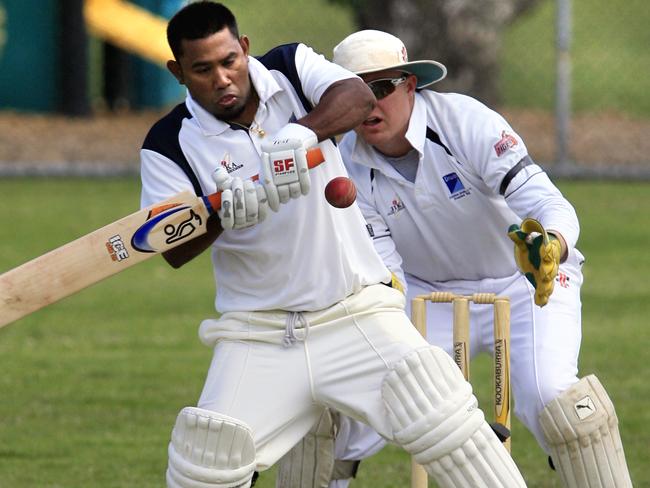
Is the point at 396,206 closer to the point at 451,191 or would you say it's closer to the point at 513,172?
the point at 451,191

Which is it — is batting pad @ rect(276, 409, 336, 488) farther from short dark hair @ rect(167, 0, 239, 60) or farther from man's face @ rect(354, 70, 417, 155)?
short dark hair @ rect(167, 0, 239, 60)

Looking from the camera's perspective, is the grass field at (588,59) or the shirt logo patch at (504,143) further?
the grass field at (588,59)

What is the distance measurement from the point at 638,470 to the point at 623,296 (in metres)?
3.53

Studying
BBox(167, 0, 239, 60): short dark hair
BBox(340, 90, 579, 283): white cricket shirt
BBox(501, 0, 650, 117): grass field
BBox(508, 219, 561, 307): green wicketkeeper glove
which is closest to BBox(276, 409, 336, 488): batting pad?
BBox(340, 90, 579, 283): white cricket shirt

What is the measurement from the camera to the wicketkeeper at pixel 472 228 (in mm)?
4551

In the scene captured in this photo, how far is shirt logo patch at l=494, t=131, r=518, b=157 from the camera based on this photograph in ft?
15.4

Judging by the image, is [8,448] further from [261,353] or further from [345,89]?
[345,89]

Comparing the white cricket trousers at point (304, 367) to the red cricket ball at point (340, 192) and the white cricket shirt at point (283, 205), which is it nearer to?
the white cricket shirt at point (283, 205)

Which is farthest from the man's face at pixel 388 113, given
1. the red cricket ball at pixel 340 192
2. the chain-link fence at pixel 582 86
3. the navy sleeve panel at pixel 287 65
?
the chain-link fence at pixel 582 86

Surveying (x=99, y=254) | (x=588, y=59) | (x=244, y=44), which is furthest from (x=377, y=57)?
(x=588, y=59)

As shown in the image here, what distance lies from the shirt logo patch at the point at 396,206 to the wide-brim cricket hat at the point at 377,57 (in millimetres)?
413

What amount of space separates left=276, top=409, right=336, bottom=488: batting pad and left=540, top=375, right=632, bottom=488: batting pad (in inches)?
28.0

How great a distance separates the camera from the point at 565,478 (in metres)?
4.61

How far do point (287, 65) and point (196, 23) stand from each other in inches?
11.5
